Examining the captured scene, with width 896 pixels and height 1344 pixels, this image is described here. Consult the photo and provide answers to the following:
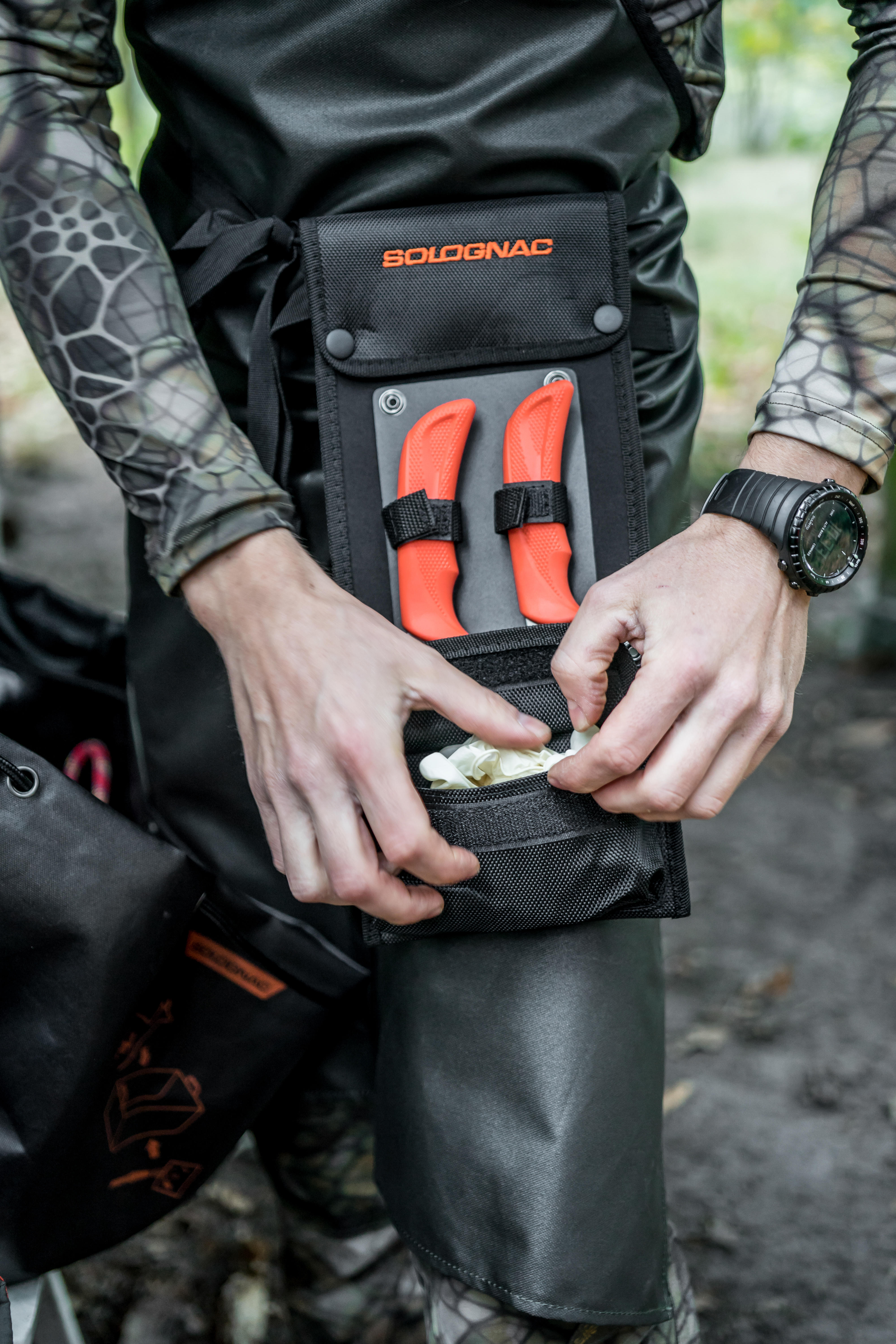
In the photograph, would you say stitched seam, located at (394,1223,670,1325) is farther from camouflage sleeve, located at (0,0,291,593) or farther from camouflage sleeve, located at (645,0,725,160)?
camouflage sleeve, located at (645,0,725,160)

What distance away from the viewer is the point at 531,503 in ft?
3.52

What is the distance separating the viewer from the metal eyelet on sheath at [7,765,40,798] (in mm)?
1072

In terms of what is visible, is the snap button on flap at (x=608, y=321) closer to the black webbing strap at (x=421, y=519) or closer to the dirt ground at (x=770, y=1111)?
the black webbing strap at (x=421, y=519)

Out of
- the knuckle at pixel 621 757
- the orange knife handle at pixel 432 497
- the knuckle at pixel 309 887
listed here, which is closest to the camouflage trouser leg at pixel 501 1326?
the knuckle at pixel 309 887

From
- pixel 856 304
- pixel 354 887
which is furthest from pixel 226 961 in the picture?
pixel 856 304

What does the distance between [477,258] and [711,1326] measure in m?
1.74

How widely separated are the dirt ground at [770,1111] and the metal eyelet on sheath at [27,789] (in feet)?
3.72

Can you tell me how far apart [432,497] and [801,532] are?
0.36 metres

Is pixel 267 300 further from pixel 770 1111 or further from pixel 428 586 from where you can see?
pixel 770 1111

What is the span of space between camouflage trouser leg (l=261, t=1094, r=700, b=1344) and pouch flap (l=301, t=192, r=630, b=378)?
1.01m

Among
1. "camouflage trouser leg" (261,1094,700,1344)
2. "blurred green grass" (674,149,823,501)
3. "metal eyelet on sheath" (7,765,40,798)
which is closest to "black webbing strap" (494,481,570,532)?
"metal eyelet on sheath" (7,765,40,798)

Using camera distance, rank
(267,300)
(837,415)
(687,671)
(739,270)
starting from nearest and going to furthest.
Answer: (687,671), (837,415), (267,300), (739,270)

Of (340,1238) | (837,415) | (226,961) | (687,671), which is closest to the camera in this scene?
(687,671)

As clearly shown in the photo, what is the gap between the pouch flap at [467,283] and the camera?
1.06m
